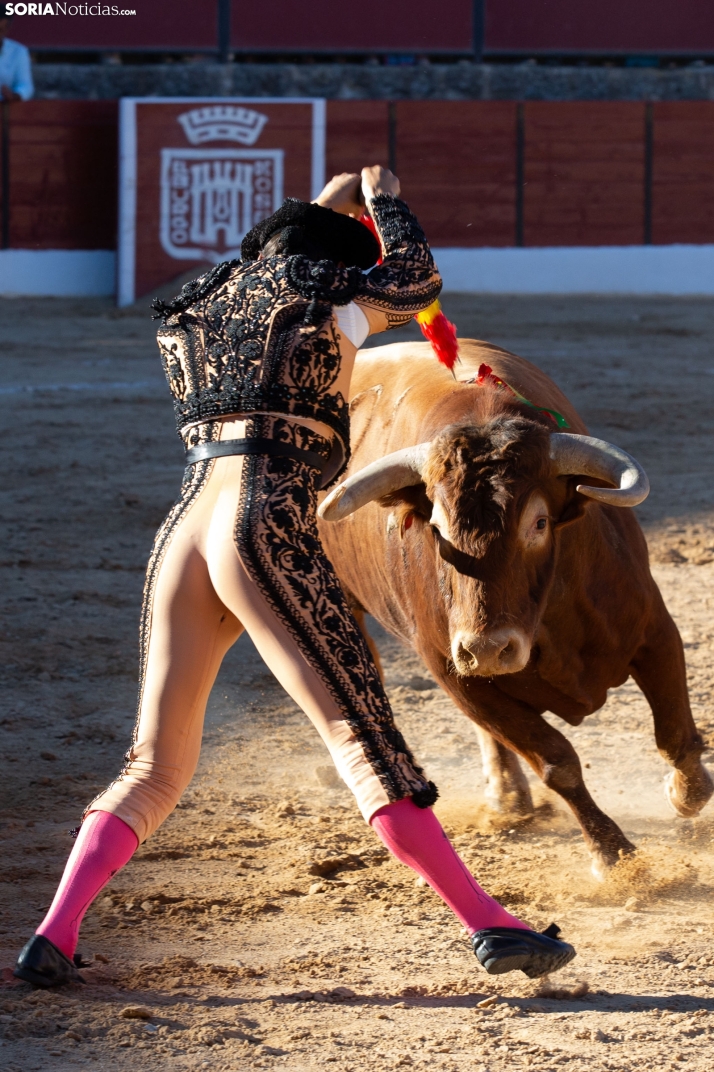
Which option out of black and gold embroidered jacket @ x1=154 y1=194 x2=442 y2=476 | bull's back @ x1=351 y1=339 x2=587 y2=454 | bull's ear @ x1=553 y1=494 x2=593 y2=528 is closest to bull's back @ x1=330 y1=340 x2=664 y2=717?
bull's back @ x1=351 y1=339 x2=587 y2=454

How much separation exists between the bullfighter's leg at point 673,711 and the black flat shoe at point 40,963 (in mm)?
1489

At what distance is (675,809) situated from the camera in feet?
10.6

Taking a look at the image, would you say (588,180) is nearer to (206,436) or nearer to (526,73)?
(526,73)

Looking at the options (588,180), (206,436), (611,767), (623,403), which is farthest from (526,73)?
(206,436)

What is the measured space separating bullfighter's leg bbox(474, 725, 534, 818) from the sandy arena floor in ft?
0.15

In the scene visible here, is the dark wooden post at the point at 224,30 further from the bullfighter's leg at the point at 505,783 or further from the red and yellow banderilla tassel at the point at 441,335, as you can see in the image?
the bullfighter's leg at the point at 505,783

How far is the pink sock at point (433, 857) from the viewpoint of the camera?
2.15 m

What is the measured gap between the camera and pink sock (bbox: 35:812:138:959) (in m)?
2.17

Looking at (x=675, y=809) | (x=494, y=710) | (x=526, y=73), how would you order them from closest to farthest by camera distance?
(x=494, y=710)
(x=675, y=809)
(x=526, y=73)

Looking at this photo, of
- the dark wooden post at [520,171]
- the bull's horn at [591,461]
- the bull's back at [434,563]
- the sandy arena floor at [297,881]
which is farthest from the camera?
the dark wooden post at [520,171]

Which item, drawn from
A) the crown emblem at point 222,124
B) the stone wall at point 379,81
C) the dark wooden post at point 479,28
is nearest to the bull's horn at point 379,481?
the crown emblem at point 222,124

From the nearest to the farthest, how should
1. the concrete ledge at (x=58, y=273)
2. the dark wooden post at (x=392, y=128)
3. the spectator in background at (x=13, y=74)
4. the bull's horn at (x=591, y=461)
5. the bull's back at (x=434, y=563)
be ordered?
the bull's horn at (x=591, y=461)
the bull's back at (x=434, y=563)
the spectator in background at (x=13, y=74)
the concrete ledge at (x=58, y=273)
the dark wooden post at (x=392, y=128)

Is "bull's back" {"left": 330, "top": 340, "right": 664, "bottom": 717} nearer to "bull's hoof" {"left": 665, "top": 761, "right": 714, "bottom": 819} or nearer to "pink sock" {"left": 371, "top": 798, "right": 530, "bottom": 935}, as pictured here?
"bull's hoof" {"left": 665, "top": 761, "right": 714, "bottom": 819}

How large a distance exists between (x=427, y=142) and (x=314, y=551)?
12.2 m
